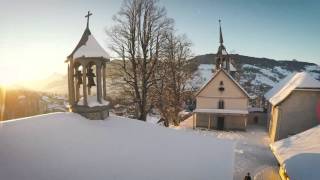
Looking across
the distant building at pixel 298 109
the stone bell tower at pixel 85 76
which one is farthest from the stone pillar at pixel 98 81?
the distant building at pixel 298 109

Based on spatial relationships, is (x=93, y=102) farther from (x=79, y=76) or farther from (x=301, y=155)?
(x=301, y=155)

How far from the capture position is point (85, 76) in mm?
9266

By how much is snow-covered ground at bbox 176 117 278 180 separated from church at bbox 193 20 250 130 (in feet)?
5.12

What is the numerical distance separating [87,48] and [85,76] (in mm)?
984

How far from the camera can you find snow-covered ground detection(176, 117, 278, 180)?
60.7 feet

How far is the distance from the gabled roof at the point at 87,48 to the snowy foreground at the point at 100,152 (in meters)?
2.12

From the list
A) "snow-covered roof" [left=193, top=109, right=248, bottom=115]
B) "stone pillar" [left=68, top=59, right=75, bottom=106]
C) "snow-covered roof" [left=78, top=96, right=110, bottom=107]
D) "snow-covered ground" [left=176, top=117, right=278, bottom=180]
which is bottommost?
"snow-covered ground" [left=176, top=117, right=278, bottom=180]

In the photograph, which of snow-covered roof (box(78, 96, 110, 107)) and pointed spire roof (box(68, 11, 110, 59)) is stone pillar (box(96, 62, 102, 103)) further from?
pointed spire roof (box(68, 11, 110, 59))

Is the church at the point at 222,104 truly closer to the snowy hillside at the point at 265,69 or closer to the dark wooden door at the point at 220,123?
the dark wooden door at the point at 220,123

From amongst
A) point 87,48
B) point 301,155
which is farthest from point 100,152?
point 301,155

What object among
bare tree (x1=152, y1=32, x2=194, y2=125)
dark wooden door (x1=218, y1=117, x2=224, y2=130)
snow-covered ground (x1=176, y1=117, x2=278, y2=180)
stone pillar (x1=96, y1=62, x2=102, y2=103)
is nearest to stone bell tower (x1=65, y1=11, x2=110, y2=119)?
stone pillar (x1=96, y1=62, x2=102, y2=103)

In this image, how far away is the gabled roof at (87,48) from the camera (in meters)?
9.22

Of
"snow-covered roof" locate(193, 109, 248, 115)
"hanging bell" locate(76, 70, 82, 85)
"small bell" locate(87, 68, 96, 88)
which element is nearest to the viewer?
"hanging bell" locate(76, 70, 82, 85)

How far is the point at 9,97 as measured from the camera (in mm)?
51062
